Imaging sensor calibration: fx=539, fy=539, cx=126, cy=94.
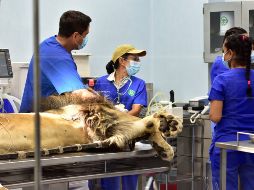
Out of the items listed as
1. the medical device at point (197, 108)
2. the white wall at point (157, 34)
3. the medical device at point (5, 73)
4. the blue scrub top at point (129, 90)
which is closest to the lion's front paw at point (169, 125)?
the blue scrub top at point (129, 90)

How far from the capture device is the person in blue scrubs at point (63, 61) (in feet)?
6.60

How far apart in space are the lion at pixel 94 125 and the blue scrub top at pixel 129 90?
54cm

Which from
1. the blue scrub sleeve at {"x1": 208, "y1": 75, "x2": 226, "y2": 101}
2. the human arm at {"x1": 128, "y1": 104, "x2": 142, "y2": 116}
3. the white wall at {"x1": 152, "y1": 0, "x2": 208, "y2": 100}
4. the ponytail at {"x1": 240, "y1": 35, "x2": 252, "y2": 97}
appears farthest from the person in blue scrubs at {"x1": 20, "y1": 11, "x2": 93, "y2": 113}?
the white wall at {"x1": 152, "y1": 0, "x2": 208, "y2": 100}

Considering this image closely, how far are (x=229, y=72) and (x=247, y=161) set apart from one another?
0.41 metres

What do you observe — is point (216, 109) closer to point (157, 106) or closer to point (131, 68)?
point (157, 106)

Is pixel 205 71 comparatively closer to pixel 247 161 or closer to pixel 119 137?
pixel 247 161

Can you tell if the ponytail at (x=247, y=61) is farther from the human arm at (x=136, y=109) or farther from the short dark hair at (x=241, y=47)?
the human arm at (x=136, y=109)

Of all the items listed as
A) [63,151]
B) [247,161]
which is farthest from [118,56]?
[63,151]

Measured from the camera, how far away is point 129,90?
274 cm

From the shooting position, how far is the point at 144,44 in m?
3.69

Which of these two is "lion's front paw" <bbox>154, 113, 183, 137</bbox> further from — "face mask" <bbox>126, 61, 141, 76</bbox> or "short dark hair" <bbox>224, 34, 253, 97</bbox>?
"face mask" <bbox>126, 61, 141, 76</bbox>

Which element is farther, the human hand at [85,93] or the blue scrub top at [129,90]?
the blue scrub top at [129,90]

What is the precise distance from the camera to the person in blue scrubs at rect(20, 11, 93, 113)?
6.60ft

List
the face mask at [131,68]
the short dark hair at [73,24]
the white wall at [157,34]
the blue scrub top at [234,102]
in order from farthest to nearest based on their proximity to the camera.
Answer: the white wall at [157,34], the face mask at [131,68], the blue scrub top at [234,102], the short dark hair at [73,24]
